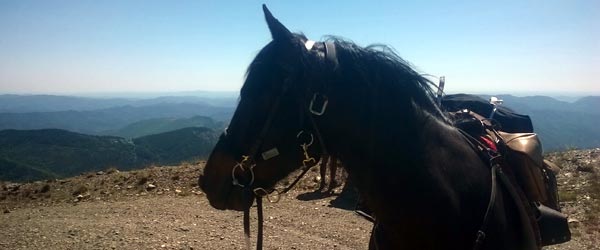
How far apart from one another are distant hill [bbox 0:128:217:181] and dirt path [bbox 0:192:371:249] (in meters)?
53.7

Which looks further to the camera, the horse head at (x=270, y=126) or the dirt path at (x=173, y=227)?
the dirt path at (x=173, y=227)

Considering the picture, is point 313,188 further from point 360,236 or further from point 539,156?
point 539,156

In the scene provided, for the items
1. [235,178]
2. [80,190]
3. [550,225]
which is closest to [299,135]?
[235,178]

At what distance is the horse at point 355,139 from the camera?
1942 mm

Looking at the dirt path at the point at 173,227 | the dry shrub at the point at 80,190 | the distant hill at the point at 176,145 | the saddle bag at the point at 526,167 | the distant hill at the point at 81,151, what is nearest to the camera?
the saddle bag at the point at 526,167

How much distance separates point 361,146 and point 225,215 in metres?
8.34

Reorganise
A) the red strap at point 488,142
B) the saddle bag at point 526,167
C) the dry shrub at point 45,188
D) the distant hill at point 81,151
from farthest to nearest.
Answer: the distant hill at point 81,151 < the dry shrub at point 45,188 < the saddle bag at point 526,167 < the red strap at point 488,142

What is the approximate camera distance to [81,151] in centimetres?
8031

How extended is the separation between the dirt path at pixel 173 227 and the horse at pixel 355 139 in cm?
607

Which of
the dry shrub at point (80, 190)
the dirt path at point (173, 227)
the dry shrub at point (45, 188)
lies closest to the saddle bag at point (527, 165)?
the dirt path at point (173, 227)

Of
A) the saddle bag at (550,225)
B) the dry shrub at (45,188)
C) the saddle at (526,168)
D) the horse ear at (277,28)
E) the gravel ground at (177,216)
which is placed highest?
the horse ear at (277,28)

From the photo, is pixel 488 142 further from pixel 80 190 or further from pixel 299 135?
pixel 80 190

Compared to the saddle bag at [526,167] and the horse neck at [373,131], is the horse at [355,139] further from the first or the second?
the saddle bag at [526,167]

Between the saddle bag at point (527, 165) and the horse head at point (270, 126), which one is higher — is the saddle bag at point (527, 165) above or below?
below
